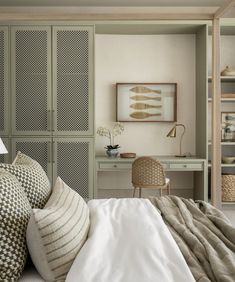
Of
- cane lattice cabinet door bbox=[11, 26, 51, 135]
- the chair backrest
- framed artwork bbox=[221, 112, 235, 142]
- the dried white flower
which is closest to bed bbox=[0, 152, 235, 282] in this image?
the chair backrest

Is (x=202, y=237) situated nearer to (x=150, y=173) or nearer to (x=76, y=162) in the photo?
(x=150, y=173)

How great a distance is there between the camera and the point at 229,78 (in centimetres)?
480

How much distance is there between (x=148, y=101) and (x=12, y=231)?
388cm

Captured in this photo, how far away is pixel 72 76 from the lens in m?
4.58

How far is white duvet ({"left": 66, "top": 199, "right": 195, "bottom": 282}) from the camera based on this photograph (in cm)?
130

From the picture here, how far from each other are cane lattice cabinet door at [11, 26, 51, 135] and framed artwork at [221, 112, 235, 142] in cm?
230

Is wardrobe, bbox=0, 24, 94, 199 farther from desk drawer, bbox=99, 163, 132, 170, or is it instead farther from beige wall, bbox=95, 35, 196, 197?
beige wall, bbox=95, 35, 196, 197

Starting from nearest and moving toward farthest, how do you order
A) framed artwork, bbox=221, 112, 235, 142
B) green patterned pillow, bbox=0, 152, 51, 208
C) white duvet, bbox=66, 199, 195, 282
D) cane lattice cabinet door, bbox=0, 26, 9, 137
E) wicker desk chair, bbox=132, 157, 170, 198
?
white duvet, bbox=66, 199, 195, 282, green patterned pillow, bbox=0, 152, 51, 208, wicker desk chair, bbox=132, 157, 170, 198, cane lattice cabinet door, bbox=0, 26, 9, 137, framed artwork, bbox=221, 112, 235, 142

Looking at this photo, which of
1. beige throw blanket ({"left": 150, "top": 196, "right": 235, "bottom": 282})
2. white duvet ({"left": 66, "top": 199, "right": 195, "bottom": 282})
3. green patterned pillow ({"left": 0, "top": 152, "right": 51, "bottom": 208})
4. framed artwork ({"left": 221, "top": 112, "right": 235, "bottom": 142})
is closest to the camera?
white duvet ({"left": 66, "top": 199, "right": 195, "bottom": 282})

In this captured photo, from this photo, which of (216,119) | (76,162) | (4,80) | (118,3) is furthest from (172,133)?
(4,80)

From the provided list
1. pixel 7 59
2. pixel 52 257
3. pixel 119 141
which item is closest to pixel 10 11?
pixel 7 59

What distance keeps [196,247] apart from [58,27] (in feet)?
11.9

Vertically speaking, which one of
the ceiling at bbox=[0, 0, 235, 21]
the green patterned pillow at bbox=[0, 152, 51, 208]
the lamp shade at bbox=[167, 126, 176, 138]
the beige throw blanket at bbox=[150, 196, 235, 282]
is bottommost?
the beige throw blanket at bbox=[150, 196, 235, 282]

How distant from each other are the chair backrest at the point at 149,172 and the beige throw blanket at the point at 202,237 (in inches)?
63.7
